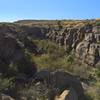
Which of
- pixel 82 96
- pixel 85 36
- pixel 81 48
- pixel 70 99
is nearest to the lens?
pixel 70 99

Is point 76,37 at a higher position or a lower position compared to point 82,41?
higher

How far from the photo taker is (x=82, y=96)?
23312 mm

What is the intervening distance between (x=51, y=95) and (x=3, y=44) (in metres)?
9.38

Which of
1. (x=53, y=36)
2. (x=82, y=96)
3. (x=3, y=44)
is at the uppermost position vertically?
(x=3, y=44)

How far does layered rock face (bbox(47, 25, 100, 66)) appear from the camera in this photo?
71.5 m

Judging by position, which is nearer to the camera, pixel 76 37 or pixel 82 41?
pixel 82 41

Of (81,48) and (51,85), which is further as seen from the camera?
(81,48)

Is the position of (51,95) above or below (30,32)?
above

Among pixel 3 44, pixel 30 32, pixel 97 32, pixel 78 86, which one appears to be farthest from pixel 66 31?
pixel 78 86

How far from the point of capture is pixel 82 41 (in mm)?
85750

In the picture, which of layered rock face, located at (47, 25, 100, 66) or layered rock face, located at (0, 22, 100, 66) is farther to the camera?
layered rock face, located at (47, 25, 100, 66)

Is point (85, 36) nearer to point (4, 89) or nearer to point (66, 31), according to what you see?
point (66, 31)

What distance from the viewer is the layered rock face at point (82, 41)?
71531 millimetres

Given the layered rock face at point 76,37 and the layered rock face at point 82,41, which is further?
the layered rock face at point 82,41
